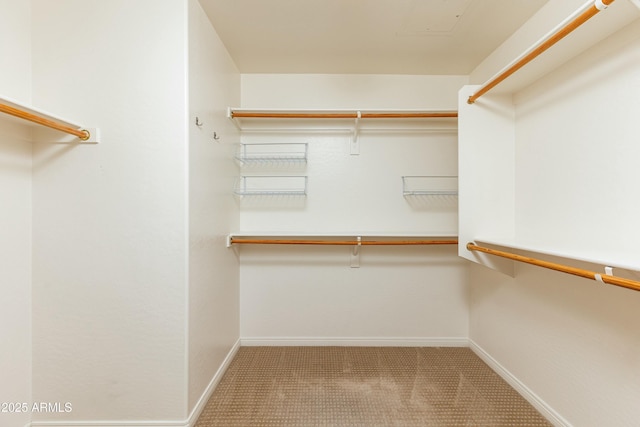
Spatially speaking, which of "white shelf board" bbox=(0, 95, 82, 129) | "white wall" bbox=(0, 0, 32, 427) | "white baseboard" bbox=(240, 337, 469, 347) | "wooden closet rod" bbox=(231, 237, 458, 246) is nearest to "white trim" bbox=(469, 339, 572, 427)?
"white baseboard" bbox=(240, 337, 469, 347)

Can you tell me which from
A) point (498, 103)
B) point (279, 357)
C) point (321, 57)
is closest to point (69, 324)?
point (279, 357)

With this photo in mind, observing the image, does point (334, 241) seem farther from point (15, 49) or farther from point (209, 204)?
point (15, 49)

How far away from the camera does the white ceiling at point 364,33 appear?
1.68 meters

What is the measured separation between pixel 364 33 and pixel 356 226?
4.61ft

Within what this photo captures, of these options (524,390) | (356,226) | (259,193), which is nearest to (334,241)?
(356,226)

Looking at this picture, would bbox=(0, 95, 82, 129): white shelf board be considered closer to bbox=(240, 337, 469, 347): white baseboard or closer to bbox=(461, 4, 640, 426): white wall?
bbox=(240, 337, 469, 347): white baseboard

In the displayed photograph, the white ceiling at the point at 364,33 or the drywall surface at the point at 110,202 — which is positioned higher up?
the white ceiling at the point at 364,33

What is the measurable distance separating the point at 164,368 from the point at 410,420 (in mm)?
1351

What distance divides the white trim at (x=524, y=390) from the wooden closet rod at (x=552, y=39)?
5.89 ft

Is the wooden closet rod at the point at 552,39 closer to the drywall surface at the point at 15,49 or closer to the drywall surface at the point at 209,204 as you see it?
the drywall surface at the point at 209,204

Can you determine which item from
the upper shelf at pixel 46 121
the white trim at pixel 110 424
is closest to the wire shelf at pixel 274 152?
the upper shelf at pixel 46 121

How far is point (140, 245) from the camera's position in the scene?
149 cm

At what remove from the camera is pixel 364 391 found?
6.11 feet

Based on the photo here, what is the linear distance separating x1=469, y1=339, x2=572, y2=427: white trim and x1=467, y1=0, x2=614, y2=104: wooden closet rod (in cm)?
180
